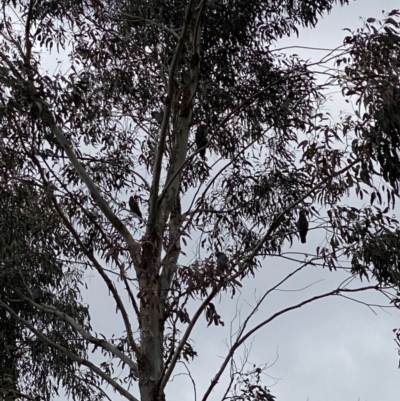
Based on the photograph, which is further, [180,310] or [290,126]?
[290,126]

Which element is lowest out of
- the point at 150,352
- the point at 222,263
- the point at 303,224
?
the point at 150,352

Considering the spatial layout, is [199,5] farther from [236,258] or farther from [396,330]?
[396,330]

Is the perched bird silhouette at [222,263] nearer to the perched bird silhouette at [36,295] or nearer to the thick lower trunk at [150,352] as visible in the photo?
the thick lower trunk at [150,352]

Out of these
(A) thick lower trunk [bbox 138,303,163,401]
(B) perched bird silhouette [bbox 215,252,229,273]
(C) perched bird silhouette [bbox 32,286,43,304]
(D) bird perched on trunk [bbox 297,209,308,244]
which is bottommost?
(A) thick lower trunk [bbox 138,303,163,401]

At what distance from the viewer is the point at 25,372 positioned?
7.72 metres

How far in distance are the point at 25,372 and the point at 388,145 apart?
4.55m

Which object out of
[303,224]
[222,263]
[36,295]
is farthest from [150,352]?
[36,295]

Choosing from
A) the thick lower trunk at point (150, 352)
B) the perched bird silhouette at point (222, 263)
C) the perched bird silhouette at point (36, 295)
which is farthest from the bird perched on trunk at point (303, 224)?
the perched bird silhouette at point (36, 295)

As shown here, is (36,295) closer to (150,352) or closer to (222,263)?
(150,352)

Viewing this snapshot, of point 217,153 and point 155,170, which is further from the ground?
point 217,153

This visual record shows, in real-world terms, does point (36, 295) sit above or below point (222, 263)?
above

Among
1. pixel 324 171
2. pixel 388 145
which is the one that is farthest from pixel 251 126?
pixel 388 145

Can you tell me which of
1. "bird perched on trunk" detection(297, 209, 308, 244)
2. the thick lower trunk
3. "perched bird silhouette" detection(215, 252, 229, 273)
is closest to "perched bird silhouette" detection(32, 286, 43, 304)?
the thick lower trunk

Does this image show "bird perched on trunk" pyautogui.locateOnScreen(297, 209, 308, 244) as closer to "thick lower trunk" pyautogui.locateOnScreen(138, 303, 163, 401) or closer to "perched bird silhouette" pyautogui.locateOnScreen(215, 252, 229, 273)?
"perched bird silhouette" pyautogui.locateOnScreen(215, 252, 229, 273)
